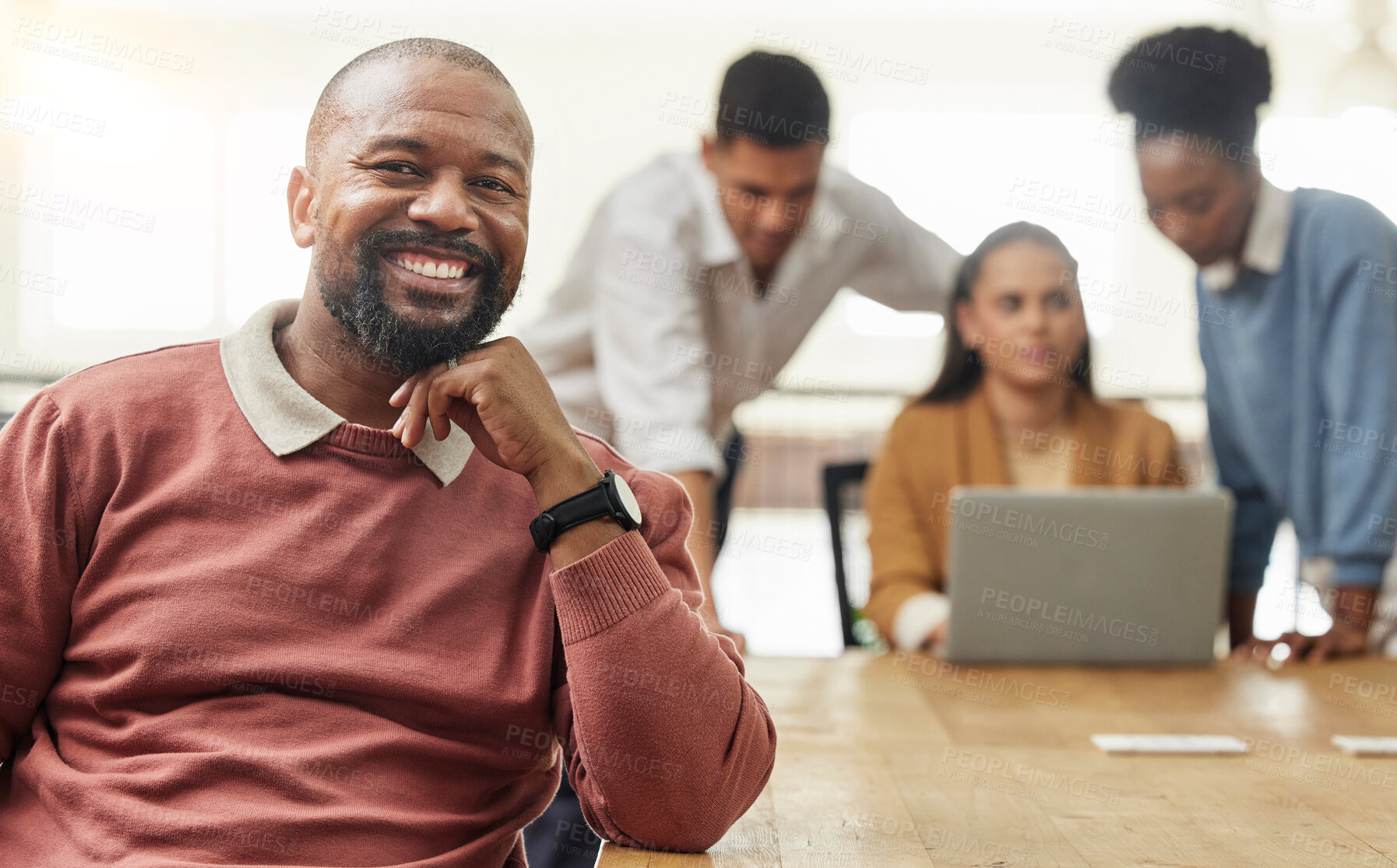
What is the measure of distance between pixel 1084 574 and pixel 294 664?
4.31ft

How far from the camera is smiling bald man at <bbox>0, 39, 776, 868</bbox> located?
94 cm

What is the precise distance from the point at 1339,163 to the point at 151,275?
665cm

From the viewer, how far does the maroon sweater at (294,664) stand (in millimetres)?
925

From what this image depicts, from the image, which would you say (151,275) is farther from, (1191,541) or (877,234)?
(1191,541)

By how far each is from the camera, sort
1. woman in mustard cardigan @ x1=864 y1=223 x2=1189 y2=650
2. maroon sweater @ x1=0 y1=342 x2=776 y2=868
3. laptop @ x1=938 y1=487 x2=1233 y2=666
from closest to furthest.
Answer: maroon sweater @ x1=0 y1=342 x2=776 y2=868, laptop @ x1=938 y1=487 x2=1233 y2=666, woman in mustard cardigan @ x1=864 y1=223 x2=1189 y2=650
